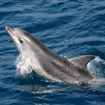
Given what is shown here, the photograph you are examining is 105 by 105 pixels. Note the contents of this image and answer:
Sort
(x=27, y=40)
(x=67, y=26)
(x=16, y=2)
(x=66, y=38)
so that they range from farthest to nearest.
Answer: (x=16, y=2), (x=67, y=26), (x=66, y=38), (x=27, y=40)

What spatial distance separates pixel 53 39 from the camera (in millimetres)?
22000

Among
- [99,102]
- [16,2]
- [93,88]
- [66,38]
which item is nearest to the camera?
[99,102]

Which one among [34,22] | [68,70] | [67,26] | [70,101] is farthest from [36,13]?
[70,101]

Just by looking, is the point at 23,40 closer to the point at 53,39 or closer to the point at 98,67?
the point at 98,67

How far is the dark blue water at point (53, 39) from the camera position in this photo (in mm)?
15750

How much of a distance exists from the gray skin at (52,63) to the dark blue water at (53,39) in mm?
404

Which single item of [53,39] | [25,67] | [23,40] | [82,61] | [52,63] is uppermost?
[53,39]

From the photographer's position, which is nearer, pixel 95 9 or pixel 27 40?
pixel 27 40

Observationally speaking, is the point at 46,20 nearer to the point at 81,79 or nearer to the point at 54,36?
the point at 54,36

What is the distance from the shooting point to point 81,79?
16469 mm

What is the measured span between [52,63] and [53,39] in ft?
17.2

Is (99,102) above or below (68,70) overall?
below

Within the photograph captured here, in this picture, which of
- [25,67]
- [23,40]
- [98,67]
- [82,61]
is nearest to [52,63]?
[82,61]

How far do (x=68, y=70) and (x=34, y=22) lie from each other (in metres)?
8.63
